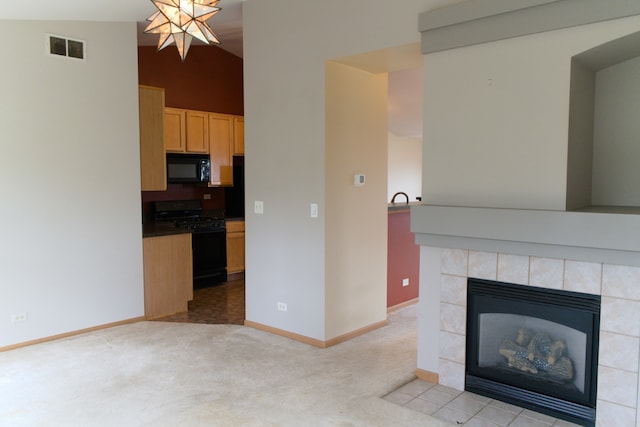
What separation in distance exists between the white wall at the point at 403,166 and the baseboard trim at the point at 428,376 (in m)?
4.97

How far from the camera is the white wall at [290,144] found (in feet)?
12.8

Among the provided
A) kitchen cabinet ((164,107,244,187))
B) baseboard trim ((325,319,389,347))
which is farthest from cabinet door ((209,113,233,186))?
baseboard trim ((325,319,389,347))

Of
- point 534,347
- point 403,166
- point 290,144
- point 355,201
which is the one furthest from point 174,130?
point 534,347

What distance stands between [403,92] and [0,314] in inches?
193

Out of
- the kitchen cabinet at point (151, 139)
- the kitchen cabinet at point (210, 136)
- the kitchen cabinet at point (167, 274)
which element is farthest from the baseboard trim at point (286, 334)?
the kitchen cabinet at point (210, 136)

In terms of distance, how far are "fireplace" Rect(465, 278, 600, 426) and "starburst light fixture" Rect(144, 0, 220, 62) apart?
7.53 ft

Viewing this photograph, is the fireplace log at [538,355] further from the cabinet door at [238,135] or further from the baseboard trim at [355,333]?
the cabinet door at [238,135]

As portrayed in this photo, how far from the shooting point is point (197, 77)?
6.96m

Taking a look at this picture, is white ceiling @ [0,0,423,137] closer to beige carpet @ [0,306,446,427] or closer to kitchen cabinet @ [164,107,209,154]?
kitchen cabinet @ [164,107,209,154]

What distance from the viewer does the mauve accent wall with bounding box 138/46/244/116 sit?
6414mm

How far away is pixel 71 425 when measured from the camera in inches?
109

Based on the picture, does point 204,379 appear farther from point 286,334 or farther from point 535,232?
point 535,232

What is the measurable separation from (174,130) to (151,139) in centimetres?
149

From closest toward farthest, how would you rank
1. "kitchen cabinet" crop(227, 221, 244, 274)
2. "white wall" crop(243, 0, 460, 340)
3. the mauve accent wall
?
"white wall" crop(243, 0, 460, 340) → the mauve accent wall → "kitchen cabinet" crop(227, 221, 244, 274)
